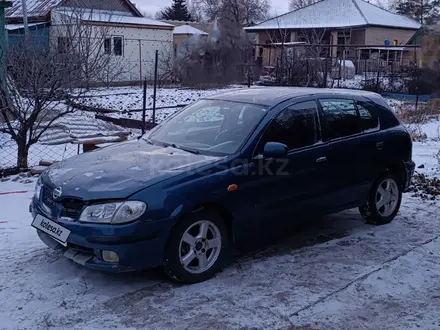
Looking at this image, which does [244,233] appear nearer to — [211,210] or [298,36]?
[211,210]

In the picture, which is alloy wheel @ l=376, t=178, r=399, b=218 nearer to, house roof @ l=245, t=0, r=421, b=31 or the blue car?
the blue car

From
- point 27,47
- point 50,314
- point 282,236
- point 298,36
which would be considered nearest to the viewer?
point 50,314

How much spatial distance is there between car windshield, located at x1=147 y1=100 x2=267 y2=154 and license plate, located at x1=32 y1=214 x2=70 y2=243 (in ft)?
4.66

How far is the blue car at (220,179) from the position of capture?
4.00 meters

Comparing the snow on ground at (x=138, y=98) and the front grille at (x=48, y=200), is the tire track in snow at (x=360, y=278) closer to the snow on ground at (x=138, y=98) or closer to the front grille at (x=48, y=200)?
the front grille at (x=48, y=200)

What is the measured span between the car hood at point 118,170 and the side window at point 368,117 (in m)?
2.12

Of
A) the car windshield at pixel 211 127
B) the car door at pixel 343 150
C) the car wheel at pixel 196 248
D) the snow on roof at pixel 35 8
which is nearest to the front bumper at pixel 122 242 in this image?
the car wheel at pixel 196 248

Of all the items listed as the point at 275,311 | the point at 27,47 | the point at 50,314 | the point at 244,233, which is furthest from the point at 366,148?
the point at 27,47

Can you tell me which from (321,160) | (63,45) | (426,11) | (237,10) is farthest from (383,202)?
(237,10)

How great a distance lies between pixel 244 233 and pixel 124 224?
1.20m

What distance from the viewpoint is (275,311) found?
3904mm

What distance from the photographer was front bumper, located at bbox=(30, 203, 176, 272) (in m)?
3.91

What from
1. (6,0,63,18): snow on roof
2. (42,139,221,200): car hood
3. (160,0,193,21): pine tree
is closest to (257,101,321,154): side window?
(42,139,221,200): car hood

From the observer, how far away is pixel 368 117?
5.92 m
